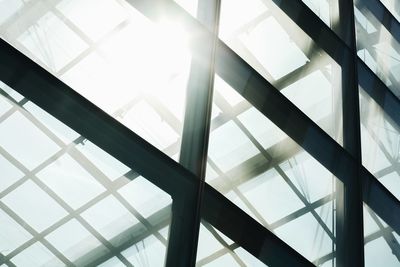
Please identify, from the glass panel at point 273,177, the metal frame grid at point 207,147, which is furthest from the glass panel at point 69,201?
the glass panel at point 273,177

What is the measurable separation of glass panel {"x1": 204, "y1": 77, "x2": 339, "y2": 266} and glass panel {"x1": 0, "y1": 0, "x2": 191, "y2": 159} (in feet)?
3.48

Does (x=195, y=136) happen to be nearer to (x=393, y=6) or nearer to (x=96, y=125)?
(x=96, y=125)

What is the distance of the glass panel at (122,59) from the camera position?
19.7 feet

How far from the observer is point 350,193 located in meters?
7.62

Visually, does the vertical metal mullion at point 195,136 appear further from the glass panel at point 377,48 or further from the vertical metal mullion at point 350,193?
the glass panel at point 377,48

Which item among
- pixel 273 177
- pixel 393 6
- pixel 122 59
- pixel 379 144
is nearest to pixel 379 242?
pixel 379 144

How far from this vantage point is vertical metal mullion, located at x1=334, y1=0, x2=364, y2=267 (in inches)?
283

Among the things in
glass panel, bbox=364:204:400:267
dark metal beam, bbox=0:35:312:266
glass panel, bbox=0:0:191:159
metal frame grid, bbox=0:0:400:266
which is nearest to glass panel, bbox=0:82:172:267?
metal frame grid, bbox=0:0:400:266

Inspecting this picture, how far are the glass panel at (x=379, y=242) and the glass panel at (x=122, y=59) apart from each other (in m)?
3.89

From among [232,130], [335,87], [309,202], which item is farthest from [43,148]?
[335,87]

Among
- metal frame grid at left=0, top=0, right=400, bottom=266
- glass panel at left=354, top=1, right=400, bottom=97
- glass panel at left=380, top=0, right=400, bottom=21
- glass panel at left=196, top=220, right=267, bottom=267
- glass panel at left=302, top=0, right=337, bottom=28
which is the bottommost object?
glass panel at left=196, top=220, right=267, bottom=267

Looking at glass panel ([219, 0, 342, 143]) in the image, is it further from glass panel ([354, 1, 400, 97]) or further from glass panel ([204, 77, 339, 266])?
glass panel ([354, 1, 400, 97])

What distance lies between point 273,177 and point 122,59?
2822mm

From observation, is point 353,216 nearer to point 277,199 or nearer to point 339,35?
point 277,199
